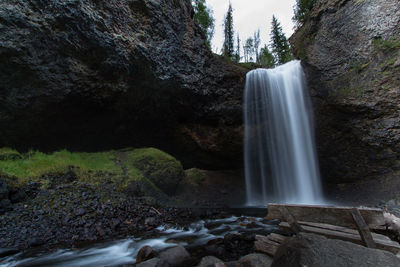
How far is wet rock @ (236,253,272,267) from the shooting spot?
3150 mm

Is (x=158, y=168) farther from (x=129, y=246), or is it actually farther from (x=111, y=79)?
(x=129, y=246)

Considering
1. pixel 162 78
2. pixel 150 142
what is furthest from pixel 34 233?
Result: pixel 150 142

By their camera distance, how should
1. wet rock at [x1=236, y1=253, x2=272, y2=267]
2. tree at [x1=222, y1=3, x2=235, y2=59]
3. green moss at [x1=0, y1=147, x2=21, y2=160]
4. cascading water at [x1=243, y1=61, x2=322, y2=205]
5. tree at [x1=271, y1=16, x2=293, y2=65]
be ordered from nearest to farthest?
1. wet rock at [x1=236, y1=253, x2=272, y2=267]
2. green moss at [x1=0, y1=147, x2=21, y2=160]
3. cascading water at [x1=243, y1=61, x2=322, y2=205]
4. tree at [x1=271, y1=16, x2=293, y2=65]
5. tree at [x1=222, y1=3, x2=235, y2=59]

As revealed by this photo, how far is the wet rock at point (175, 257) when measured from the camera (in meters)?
3.68

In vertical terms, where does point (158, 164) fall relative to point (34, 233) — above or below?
above

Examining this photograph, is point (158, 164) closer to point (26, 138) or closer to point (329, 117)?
point (26, 138)

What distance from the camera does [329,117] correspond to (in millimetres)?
11109

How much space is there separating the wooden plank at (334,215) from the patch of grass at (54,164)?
340 inches

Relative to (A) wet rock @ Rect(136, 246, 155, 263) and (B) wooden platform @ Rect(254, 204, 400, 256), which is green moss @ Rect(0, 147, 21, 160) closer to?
(A) wet rock @ Rect(136, 246, 155, 263)

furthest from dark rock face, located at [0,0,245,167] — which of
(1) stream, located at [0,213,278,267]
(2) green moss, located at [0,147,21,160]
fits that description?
(1) stream, located at [0,213,278,267]

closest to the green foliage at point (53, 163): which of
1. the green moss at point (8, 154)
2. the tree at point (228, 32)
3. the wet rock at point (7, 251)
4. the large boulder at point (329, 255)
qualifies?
the green moss at point (8, 154)

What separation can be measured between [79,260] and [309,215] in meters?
4.76

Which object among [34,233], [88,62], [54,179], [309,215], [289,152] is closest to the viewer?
[309,215]

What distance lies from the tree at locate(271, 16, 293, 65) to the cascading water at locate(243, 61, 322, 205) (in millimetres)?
17774
